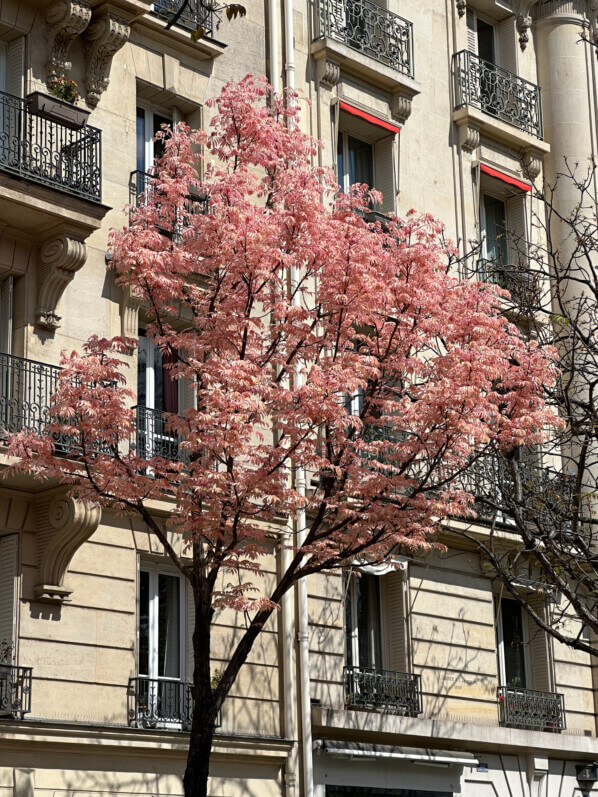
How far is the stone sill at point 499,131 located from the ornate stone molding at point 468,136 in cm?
6

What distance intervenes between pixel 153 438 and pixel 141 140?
5.12 m

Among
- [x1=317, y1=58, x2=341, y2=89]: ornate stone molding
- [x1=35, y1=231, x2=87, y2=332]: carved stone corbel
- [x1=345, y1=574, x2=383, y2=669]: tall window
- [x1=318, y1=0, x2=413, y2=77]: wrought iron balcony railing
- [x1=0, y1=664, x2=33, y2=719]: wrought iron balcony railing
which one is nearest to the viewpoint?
[x1=0, y1=664, x2=33, y2=719]: wrought iron balcony railing

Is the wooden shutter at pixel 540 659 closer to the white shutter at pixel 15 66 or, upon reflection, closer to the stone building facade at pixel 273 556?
the stone building facade at pixel 273 556

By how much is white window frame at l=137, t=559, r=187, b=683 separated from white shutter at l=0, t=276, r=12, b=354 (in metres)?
3.75

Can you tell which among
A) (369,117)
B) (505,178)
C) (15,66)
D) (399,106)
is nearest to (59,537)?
(15,66)

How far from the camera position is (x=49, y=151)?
18.9 m

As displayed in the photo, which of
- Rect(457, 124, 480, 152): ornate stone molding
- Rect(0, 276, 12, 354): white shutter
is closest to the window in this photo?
Rect(457, 124, 480, 152): ornate stone molding

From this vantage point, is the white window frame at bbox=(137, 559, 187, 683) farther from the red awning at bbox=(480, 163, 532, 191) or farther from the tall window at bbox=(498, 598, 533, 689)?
the red awning at bbox=(480, 163, 532, 191)

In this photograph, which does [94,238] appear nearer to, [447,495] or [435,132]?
[447,495]

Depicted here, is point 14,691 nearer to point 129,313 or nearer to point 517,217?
point 129,313

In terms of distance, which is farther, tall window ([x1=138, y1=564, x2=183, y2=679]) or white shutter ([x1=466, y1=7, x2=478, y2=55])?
white shutter ([x1=466, y1=7, x2=478, y2=55])

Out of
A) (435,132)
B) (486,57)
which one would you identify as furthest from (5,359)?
(486,57)

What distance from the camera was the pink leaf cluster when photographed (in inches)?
611

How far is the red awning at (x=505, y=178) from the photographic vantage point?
28.2 m
